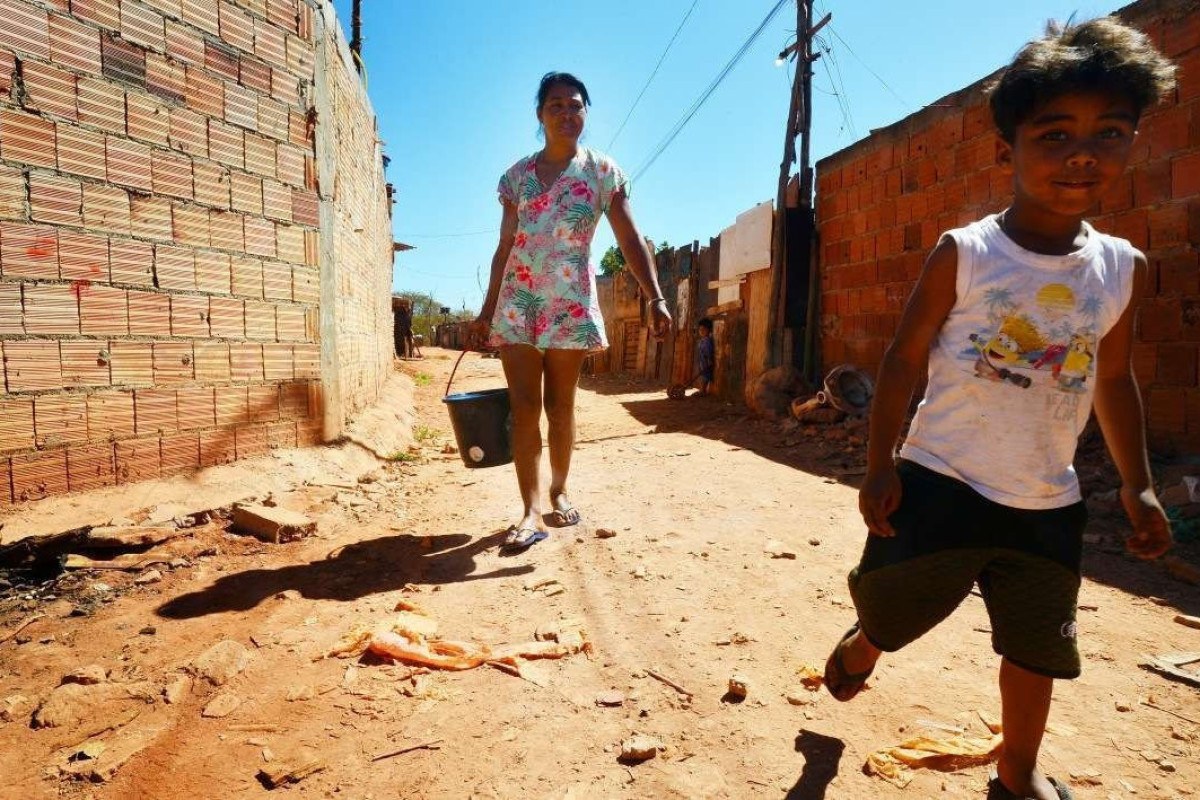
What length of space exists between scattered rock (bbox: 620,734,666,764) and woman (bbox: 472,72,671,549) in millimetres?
1313

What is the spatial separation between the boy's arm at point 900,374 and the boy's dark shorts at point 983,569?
6 centimetres

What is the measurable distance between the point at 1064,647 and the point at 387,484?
343 centimetres

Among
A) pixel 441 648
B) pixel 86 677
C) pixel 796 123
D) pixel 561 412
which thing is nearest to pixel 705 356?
pixel 796 123

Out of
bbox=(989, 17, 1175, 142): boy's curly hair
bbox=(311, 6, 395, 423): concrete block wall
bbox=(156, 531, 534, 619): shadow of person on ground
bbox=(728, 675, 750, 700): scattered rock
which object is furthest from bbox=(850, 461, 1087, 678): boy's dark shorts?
bbox=(311, 6, 395, 423): concrete block wall

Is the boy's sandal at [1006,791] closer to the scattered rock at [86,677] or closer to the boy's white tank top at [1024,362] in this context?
the boy's white tank top at [1024,362]

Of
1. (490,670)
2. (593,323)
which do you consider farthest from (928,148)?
A: (490,670)

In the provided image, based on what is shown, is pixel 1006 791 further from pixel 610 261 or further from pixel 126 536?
pixel 610 261

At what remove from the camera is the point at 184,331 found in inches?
125

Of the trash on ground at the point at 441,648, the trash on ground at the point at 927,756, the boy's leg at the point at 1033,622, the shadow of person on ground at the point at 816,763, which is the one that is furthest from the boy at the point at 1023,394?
the trash on ground at the point at 441,648

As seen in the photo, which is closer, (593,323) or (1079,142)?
(1079,142)

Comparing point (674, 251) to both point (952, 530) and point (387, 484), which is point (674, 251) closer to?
point (387, 484)

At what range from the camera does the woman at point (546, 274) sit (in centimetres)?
281

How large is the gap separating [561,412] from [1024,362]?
200cm

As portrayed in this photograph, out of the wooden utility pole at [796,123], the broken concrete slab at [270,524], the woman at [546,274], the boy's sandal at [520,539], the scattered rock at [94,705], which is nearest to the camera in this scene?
the scattered rock at [94,705]
